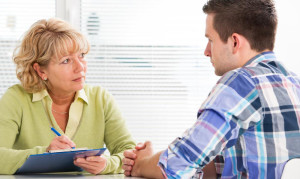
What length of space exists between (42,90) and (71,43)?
293 millimetres

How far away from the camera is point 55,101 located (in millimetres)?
2271

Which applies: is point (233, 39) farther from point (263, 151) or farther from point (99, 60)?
point (99, 60)

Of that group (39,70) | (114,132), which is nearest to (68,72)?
(39,70)

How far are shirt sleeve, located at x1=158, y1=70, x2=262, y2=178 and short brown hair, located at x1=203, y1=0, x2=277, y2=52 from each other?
0.77ft

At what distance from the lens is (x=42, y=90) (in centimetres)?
222

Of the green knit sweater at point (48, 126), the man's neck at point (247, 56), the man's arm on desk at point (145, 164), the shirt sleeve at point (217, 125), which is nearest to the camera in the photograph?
the shirt sleeve at point (217, 125)

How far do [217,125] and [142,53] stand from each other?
2.24 metres

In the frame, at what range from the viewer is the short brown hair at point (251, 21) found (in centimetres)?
140

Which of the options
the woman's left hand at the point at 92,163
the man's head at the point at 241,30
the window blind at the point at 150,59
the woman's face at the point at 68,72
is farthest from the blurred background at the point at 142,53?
the man's head at the point at 241,30

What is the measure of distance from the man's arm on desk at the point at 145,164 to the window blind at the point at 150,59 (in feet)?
5.10

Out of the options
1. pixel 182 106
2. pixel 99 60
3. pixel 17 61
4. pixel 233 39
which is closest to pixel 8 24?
pixel 99 60

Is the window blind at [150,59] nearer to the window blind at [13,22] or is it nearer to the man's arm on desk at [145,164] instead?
the window blind at [13,22]

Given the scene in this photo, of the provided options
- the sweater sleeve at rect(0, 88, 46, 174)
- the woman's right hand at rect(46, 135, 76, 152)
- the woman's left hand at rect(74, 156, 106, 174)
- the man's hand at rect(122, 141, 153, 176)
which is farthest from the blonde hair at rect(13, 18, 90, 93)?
the man's hand at rect(122, 141, 153, 176)

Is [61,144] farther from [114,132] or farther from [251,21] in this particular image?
[251,21]
